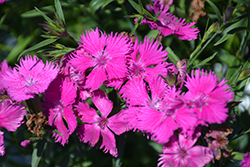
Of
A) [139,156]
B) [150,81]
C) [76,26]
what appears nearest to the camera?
[150,81]

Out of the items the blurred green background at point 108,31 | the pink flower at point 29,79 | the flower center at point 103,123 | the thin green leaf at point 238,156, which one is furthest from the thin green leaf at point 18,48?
the thin green leaf at point 238,156

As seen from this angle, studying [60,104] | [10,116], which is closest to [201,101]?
[60,104]

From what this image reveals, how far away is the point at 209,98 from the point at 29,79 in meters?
0.54

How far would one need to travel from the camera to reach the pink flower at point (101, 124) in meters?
0.80

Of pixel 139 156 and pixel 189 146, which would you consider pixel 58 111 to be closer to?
pixel 189 146

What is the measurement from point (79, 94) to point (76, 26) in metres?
0.68

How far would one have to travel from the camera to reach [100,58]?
810mm

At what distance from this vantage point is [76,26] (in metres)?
1.37

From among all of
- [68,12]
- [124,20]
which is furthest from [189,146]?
[68,12]

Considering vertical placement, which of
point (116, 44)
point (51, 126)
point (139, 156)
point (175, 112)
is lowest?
point (139, 156)

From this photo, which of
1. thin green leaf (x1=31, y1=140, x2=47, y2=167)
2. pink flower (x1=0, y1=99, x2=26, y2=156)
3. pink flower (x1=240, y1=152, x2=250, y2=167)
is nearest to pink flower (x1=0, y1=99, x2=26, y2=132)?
pink flower (x1=0, y1=99, x2=26, y2=156)

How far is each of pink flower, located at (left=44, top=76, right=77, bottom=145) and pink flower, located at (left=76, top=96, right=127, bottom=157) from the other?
4cm

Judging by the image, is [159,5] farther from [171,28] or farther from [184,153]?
[184,153]

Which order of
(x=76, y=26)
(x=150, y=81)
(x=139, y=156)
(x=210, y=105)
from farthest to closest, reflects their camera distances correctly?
1. (x=76, y=26)
2. (x=139, y=156)
3. (x=150, y=81)
4. (x=210, y=105)
